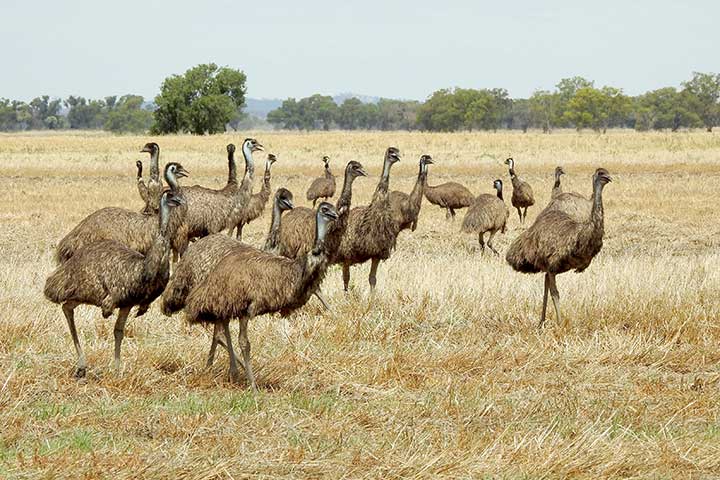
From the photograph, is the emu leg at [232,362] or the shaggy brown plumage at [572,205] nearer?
the emu leg at [232,362]

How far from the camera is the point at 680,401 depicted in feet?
23.3

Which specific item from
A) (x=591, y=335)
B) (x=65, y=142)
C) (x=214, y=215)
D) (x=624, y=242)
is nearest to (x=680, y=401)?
(x=591, y=335)

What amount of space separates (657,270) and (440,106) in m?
113

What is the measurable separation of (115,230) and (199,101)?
220ft

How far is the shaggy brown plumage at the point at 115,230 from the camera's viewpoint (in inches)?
425

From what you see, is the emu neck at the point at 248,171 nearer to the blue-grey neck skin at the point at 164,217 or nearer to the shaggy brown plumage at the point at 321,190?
the blue-grey neck skin at the point at 164,217

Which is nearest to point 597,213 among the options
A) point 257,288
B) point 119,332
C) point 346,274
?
point 346,274

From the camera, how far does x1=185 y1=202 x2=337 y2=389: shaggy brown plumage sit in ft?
23.8

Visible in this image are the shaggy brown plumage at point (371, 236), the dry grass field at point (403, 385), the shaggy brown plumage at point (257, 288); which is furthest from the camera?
the shaggy brown plumage at point (371, 236)

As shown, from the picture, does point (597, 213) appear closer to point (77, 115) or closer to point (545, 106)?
point (545, 106)

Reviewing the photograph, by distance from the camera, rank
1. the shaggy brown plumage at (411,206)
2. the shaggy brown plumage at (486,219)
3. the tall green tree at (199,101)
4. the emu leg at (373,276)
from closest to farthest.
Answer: the emu leg at (373,276)
the shaggy brown plumage at (411,206)
the shaggy brown plumage at (486,219)
the tall green tree at (199,101)

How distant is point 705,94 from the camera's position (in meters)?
123

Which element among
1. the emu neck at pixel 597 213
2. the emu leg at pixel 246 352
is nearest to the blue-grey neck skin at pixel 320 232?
the emu leg at pixel 246 352

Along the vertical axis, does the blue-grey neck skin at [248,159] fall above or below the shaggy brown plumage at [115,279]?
above
